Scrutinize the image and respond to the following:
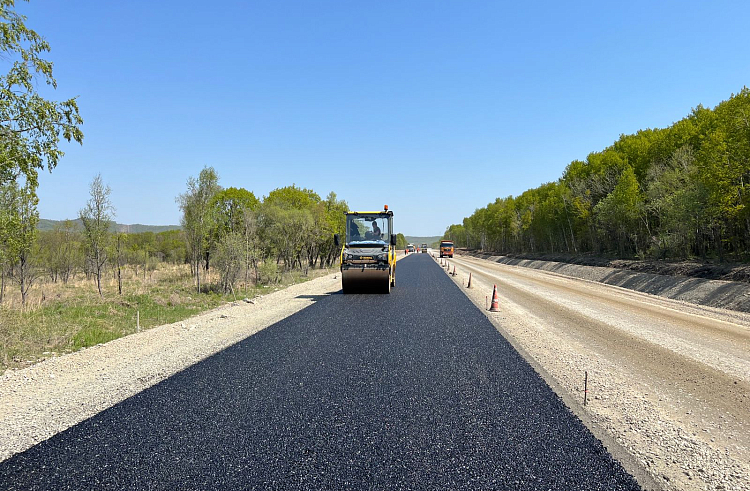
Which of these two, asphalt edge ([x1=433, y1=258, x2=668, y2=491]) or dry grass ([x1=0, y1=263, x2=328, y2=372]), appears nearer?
asphalt edge ([x1=433, y1=258, x2=668, y2=491])

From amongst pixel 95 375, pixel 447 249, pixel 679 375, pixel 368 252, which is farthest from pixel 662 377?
pixel 447 249

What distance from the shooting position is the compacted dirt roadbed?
427 cm

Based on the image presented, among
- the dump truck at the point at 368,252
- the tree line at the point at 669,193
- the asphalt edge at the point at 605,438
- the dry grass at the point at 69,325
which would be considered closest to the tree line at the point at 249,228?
the dry grass at the point at 69,325

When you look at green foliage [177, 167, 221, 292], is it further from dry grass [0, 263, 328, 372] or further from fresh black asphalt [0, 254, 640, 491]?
fresh black asphalt [0, 254, 640, 491]

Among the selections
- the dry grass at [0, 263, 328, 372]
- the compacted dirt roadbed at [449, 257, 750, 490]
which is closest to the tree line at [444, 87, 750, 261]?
the compacted dirt roadbed at [449, 257, 750, 490]

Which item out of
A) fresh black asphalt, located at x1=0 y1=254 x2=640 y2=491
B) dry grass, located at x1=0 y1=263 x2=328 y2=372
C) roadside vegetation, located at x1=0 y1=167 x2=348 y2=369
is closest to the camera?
fresh black asphalt, located at x1=0 y1=254 x2=640 y2=491

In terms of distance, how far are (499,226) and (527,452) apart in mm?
90910

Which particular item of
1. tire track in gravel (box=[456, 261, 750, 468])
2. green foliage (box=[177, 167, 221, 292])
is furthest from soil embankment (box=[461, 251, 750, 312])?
green foliage (box=[177, 167, 221, 292])

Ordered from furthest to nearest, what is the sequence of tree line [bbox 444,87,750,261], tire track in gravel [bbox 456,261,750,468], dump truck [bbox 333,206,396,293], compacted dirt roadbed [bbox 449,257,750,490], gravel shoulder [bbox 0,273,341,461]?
1. tree line [bbox 444,87,750,261]
2. dump truck [bbox 333,206,396,293]
3. tire track in gravel [bbox 456,261,750,468]
4. gravel shoulder [bbox 0,273,341,461]
5. compacted dirt roadbed [bbox 449,257,750,490]

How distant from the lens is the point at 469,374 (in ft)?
22.0

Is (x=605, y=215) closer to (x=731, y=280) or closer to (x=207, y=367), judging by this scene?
(x=731, y=280)

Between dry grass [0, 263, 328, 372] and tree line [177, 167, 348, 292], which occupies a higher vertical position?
tree line [177, 167, 348, 292]

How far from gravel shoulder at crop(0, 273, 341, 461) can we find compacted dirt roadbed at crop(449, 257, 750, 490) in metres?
6.66

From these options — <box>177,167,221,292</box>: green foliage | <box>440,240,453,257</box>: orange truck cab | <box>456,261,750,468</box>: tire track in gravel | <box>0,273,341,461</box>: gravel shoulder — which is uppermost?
<box>177,167,221,292</box>: green foliage
